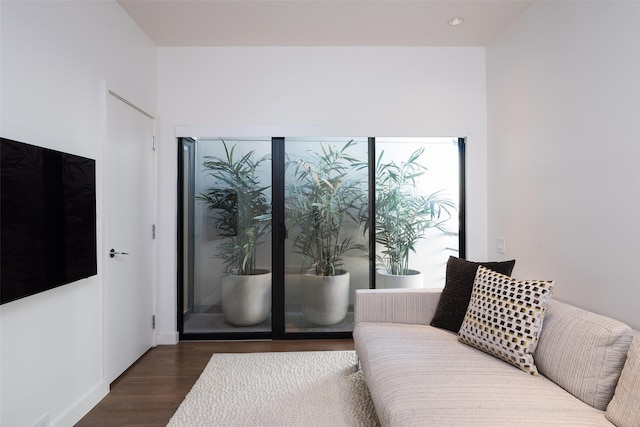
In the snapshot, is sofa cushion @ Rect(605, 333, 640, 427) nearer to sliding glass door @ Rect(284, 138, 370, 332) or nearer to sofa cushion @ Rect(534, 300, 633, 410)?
sofa cushion @ Rect(534, 300, 633, 410)

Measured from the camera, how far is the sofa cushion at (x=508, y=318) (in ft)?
5.32

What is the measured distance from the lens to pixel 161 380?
2.37 m

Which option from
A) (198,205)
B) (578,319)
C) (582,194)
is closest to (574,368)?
(578,319)

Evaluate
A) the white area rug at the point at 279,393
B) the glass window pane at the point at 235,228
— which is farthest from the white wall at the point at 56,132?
the glass window pane at the point at 235,228

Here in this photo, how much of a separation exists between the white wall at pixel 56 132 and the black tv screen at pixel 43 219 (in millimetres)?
106

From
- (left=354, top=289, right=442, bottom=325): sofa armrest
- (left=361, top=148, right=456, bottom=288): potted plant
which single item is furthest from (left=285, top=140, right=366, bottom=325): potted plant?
(left=354, top=289, right=442, bottom=325): sofa armrest

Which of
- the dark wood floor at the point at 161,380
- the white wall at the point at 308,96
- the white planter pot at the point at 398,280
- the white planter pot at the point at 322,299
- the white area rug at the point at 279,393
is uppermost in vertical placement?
the white wall at the point at 308,96

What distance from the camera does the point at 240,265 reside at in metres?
3.13

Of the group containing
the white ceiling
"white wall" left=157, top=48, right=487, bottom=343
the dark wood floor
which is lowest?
the dark wood floor

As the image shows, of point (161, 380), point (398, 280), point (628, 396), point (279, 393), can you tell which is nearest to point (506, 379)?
point (628, 396)

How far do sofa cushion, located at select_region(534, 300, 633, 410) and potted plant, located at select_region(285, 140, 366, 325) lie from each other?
1814 millimetres

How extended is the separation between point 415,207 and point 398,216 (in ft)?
0.63

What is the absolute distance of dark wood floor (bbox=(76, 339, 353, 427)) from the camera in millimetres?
1945

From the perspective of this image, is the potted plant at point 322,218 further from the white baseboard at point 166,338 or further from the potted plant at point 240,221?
the white baseboard at point 166,338
